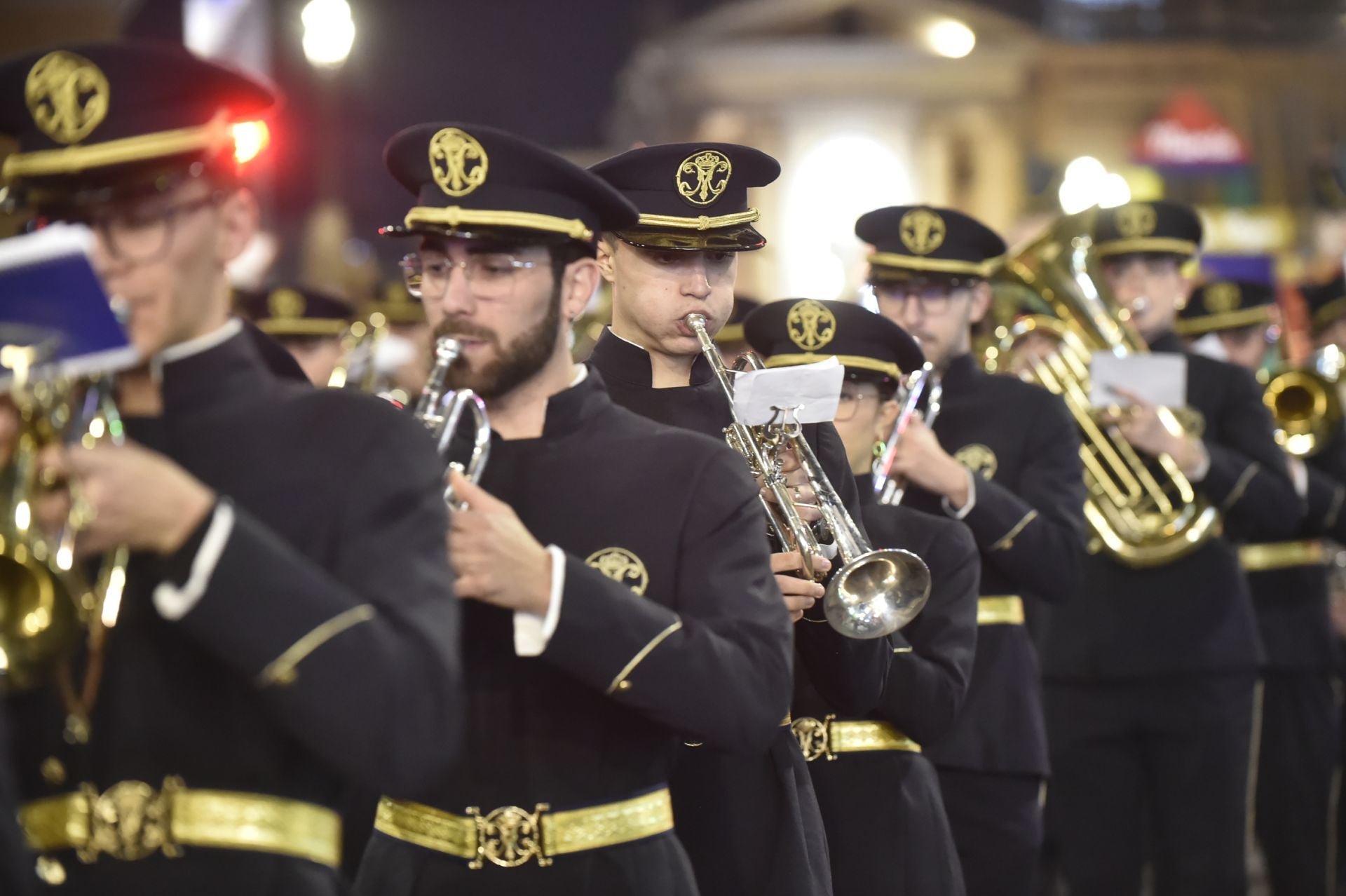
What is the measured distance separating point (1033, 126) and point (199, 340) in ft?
155

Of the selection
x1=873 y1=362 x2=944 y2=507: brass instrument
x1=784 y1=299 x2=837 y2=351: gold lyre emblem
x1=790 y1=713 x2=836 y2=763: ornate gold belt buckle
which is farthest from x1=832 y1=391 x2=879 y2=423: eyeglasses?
x1=790 y1=713 x2=836 y2=763: ornate gold belt buckle

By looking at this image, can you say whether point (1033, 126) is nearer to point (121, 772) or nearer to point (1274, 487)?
point (1274, 487)

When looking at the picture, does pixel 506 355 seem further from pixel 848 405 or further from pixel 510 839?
pixel 848 405

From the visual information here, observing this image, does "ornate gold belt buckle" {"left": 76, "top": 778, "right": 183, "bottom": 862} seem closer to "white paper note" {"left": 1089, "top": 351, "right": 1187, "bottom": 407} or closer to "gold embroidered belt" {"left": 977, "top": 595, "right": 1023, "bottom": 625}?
"gold embroidered belt" {"left": 977, "top": 595, "right": 1023, "bottom": 625}

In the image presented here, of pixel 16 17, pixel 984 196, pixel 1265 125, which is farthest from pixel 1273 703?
pixel 1265 125

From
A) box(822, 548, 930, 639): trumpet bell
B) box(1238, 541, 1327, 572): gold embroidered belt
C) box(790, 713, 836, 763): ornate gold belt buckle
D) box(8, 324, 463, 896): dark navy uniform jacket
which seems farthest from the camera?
box(1238, 541, 1327, 572): gold embroidered belt

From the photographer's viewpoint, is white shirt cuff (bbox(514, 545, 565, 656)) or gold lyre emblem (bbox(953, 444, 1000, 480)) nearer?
white shirt cuff (bbox(514, 545, 565, 656))

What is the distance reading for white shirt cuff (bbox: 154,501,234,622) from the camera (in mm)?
2650

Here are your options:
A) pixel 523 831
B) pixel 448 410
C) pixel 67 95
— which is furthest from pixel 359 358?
pixel 67 95

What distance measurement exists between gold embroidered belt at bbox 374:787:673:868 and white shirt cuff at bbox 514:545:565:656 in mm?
304

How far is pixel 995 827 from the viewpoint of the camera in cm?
591

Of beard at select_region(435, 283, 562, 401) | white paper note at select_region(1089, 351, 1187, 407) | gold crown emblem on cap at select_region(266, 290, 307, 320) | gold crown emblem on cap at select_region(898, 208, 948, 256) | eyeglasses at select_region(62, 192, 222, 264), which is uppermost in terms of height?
gold crown emblem on cap at select_region(266, 290, 307, 320)

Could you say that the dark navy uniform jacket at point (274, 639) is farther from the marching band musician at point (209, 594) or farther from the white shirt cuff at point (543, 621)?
the white shirt cuff at point (543, 621)

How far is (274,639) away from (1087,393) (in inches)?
214
